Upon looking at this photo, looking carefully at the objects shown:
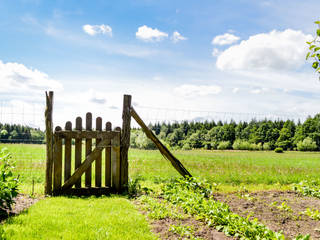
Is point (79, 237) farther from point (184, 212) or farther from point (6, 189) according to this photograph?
point (184, 212)

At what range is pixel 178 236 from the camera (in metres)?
4.31

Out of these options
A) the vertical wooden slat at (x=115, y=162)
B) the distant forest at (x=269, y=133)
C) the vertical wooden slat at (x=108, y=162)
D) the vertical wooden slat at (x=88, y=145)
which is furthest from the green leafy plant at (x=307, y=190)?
the distant forest at (x=269, y=133)

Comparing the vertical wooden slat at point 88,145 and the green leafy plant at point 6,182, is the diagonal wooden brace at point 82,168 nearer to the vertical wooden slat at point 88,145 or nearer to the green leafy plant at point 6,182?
the vertical wooden slat at point 88,145

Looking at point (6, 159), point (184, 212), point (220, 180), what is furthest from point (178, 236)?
point (220, 180)

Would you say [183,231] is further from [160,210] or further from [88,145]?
[88,145]

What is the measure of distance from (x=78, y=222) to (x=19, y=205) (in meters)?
1.96

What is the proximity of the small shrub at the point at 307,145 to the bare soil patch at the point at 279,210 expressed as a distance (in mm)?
64348

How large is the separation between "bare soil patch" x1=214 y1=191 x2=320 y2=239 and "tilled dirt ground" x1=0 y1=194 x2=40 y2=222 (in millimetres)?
Result: 4380

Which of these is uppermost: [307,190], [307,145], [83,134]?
[83,134]

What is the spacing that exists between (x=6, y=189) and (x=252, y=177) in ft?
28.8

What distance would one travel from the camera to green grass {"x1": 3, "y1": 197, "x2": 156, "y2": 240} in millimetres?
4246

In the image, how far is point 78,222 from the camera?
16.0ft

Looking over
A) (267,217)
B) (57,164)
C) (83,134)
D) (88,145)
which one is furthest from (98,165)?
(267,217)

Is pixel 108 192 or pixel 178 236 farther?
pixel 108 192
